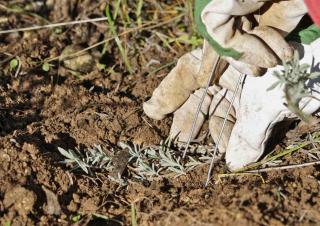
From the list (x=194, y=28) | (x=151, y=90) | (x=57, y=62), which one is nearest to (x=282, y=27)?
(x=151, y=90)

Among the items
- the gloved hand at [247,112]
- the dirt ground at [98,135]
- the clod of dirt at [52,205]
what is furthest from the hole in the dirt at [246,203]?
the clod of dirt at [52,205]

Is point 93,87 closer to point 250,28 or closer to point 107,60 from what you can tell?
point 107,60

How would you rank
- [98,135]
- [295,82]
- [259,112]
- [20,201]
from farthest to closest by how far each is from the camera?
[98,135] < [259,112] < [20,201] < [295,82]

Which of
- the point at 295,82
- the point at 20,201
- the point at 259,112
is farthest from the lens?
the point at 259,112

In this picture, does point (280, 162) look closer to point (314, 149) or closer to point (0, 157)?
point (314, 149)

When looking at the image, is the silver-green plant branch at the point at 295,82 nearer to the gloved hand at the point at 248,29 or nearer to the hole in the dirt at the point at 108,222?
the gloved hand at the point at 248,29

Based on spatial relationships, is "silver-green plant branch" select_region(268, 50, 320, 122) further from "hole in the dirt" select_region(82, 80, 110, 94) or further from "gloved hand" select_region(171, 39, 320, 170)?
"hole in the dirt" select_region(82, 80, 110, 94)

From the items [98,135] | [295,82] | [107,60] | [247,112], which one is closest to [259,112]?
[247,112]
